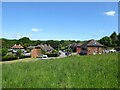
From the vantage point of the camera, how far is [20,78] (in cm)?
1052

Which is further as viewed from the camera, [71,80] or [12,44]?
[12,44]

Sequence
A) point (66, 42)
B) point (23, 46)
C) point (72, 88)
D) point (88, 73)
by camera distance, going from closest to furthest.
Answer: point (72, 88), point (88, 73), point (23, 46), point (66, 42)

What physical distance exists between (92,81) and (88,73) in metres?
1.79

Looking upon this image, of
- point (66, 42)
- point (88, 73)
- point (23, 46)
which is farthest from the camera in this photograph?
point (66, 42)

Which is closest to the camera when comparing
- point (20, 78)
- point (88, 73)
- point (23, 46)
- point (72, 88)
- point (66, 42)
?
point (72, 88)

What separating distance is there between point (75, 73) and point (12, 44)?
91489 mm

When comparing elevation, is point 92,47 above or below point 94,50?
above

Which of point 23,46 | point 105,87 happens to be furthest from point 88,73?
point 23,46

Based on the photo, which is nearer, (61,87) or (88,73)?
(61,87)

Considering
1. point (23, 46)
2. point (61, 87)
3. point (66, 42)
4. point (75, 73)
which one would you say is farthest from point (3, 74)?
point (66, 42)

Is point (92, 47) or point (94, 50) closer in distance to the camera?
point (94, 50)

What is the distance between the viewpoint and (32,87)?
28.9ft

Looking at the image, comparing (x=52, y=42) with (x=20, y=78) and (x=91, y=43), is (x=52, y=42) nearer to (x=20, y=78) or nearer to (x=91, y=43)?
(x=91, y=43)

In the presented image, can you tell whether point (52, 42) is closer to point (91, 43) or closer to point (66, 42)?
point (66, 42)
